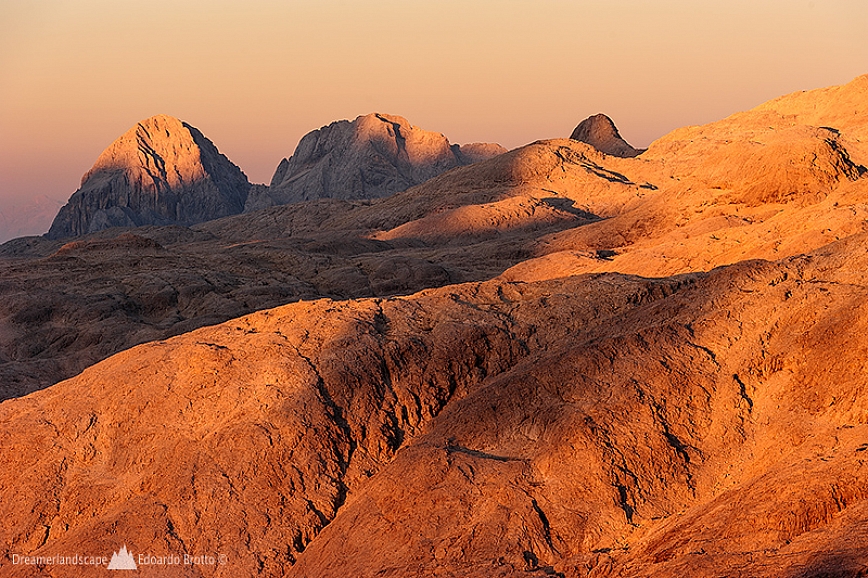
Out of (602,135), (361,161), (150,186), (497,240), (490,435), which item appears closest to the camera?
(490,435)

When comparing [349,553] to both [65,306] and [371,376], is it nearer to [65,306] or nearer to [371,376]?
[371,376]

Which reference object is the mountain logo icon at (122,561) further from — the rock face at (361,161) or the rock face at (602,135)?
the rock face at (361,161)

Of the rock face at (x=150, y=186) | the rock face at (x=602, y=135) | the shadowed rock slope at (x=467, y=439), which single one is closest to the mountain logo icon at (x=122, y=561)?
the shadowed rock slope at (x=467, y=439)

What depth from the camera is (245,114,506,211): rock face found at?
115688 mm

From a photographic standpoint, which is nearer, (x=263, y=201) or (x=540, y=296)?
(x=540, y=296)

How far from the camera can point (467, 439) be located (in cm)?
1329

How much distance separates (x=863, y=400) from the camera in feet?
39.0

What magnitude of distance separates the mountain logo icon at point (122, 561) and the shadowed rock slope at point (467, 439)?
0.54 feet

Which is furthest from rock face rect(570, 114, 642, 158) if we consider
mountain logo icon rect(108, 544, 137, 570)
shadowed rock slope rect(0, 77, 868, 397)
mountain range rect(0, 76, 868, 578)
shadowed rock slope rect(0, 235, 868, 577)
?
mountain logo icon rect(108, 544, 137, 570)

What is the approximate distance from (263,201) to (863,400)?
113 meters

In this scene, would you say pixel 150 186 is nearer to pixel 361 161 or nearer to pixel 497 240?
pixel 361 161

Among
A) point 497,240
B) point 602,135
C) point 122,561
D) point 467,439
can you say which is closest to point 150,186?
point 602,135

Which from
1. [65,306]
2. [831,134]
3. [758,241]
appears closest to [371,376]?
[758,241]

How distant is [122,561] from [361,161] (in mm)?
106787
